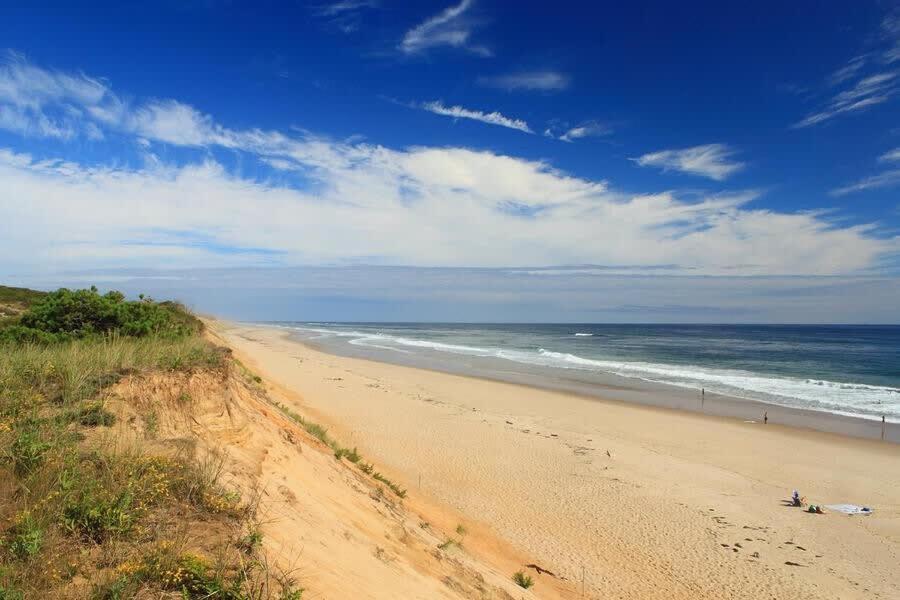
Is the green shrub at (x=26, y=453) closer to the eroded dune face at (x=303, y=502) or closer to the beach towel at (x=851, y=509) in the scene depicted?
the eroded dune face at (x=303, y=502)

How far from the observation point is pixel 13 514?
147 inches

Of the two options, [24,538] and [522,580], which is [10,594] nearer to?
[24,538]

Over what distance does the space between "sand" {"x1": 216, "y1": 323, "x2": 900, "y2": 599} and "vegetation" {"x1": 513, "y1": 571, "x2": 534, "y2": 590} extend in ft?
0.72

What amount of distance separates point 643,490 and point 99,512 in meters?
11.7

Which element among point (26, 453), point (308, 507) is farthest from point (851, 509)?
point (26, 453)

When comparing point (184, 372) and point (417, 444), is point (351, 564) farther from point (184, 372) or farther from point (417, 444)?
point (417, 444)

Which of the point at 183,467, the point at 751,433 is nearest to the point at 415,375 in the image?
the point at 751,433

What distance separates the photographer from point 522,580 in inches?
288

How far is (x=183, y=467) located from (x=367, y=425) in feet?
41.0

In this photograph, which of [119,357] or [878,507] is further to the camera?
[878,507]

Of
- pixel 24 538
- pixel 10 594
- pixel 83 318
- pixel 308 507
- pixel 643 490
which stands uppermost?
pixel 83 318

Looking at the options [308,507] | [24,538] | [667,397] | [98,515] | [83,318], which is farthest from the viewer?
[667,397]

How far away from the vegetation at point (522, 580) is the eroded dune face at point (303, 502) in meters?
0.28

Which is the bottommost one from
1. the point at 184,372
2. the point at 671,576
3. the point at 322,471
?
the point at 671,576
